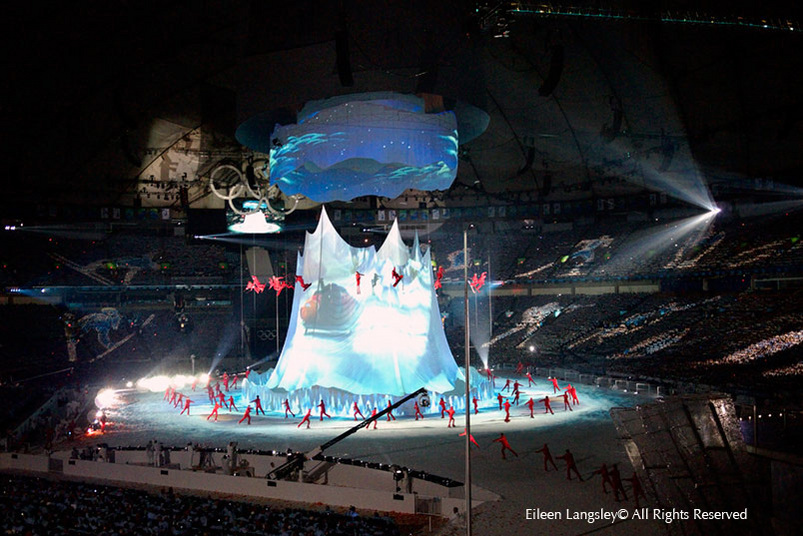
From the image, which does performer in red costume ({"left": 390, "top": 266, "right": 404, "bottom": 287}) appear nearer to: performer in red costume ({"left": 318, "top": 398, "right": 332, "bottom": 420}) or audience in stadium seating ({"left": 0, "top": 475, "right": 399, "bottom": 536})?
performer in red costume ({"left": 318, "top": 398, "right": 332, "bottom": 420})

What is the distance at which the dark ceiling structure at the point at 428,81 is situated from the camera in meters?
24.8

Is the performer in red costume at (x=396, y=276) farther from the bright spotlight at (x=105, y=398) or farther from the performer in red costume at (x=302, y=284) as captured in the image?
the bright spotlight at (x=105, y=398)

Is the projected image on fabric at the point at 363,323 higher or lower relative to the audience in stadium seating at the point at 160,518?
higher

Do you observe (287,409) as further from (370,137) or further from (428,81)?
(428,81)

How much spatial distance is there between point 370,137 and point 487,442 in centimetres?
1273

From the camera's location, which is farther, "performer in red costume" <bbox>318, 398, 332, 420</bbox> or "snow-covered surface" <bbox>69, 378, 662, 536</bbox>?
"performer in red costume" <bbox>318, 398, 332, 420</bbox>

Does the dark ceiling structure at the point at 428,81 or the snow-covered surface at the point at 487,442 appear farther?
the dark ceiling structure at the point at 428,81

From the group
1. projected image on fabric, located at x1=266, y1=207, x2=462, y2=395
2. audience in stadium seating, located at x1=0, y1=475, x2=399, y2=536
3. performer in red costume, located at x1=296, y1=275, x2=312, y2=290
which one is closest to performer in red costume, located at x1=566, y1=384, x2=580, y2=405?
projected image on fabric, located at x1=266, y1=207, x2=462, y2=395

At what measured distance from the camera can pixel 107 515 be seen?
14.3 m

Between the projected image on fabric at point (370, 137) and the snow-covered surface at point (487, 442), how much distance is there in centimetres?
1090

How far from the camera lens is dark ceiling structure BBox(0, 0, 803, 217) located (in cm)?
2480

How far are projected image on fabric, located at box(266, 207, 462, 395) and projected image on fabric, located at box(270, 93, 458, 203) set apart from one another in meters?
3.75

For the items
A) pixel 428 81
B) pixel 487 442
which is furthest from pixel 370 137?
pixel 487 442

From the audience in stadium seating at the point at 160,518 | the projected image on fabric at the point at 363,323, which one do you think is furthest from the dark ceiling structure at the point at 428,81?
the audience in stadium seating at the point at 160,518
